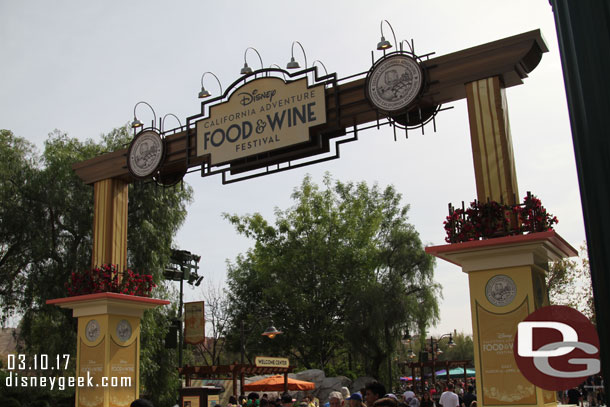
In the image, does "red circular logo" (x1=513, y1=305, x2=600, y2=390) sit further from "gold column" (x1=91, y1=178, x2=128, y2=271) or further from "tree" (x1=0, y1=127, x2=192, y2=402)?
"tree" (x1=0, y1=127, x2=192, y2=402)

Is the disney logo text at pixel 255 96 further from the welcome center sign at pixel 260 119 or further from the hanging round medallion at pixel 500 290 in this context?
the hanging round medallion at pixel 500 290

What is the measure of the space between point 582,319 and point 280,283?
102 feet

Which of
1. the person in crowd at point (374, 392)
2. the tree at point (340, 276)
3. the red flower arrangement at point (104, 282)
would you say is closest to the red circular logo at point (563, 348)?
the person in crowd at point (374, 392)

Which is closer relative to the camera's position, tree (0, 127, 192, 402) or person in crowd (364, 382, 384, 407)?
person in crowd (364, 382, 384, 407)

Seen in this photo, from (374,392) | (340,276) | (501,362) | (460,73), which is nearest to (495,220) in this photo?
(501,362)

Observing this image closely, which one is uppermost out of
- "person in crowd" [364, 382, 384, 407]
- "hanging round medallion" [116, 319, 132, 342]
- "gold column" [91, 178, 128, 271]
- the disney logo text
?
the disney logo text

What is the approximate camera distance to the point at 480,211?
9227 millimetres

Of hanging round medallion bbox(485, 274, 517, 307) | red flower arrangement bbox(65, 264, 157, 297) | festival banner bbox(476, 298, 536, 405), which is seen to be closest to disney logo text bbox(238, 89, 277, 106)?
red flower arrangement bbox(65, 264, 157, 297)

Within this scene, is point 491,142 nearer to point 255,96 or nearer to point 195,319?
point 255,96

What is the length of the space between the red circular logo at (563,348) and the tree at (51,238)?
54.7 feet

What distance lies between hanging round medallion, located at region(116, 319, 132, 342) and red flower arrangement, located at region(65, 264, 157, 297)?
634mm

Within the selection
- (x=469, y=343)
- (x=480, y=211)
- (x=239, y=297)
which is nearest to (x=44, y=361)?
(x=480, y=211)

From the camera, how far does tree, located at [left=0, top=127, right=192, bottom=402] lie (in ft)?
61.9

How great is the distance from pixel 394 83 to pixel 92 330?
796cm
